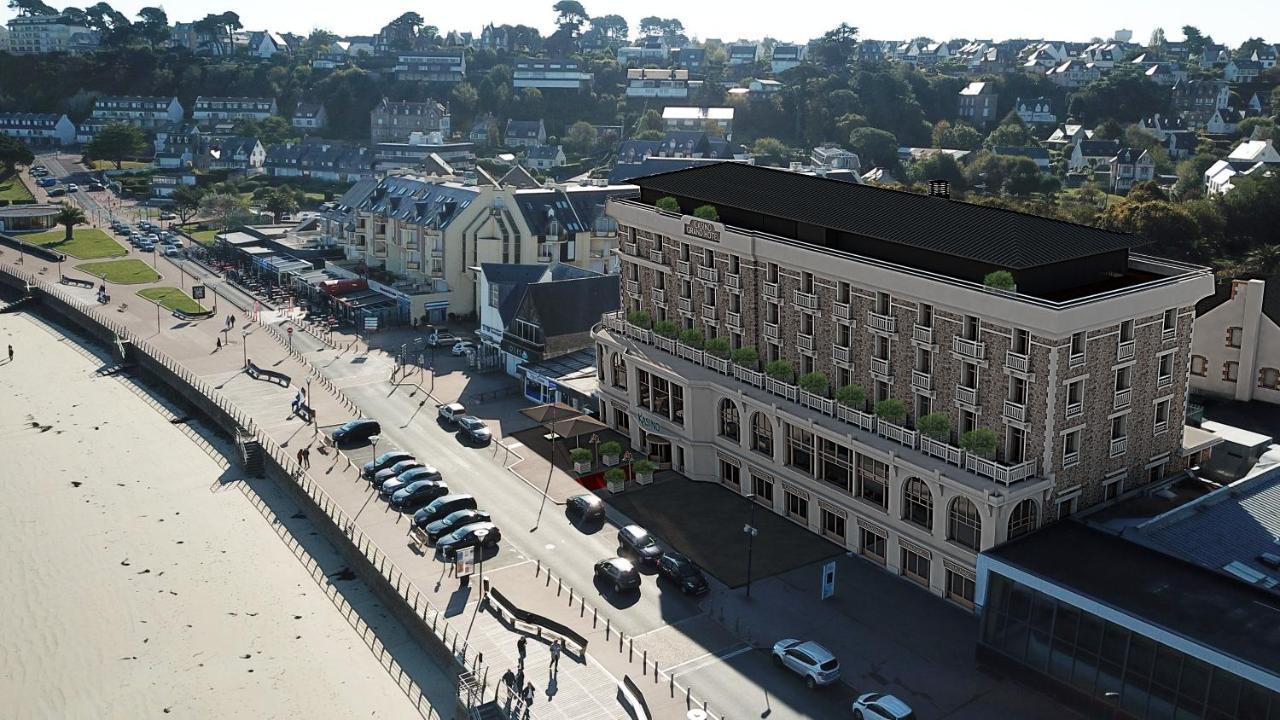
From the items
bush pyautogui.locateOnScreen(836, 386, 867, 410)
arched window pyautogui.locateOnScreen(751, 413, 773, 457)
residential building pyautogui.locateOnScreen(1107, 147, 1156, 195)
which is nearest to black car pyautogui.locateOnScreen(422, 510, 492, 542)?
arched window pyautogui.locateOnScreen(751, 413, 773, 457)

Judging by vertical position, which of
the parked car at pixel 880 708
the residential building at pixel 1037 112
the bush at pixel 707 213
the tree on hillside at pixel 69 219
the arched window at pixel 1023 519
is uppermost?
the bush at pixel 707 213

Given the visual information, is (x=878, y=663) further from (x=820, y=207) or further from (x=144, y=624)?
(x=144, y=624)

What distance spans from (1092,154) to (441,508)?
127120mm

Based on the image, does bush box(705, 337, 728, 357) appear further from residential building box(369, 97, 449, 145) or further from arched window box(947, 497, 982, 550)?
residential building box(369, 97, 449, 145)

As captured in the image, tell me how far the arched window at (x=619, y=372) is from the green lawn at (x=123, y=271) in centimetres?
6335

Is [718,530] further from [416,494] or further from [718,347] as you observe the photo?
[416,494]

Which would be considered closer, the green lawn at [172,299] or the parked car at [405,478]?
the parked car at [405,478]

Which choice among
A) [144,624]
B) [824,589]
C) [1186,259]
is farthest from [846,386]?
[1186,259]

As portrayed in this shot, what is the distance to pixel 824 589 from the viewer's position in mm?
43812

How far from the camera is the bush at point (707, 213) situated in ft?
183

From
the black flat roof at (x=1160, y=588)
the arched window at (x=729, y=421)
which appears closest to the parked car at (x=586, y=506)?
the arched window at (x=729, y=421)

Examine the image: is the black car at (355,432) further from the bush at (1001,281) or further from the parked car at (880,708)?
the bush at (1001,281)

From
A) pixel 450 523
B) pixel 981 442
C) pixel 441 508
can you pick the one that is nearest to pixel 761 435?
pixel 981 442

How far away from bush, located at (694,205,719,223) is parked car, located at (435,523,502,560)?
61.3 feet
